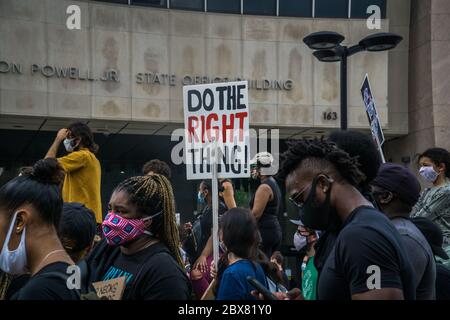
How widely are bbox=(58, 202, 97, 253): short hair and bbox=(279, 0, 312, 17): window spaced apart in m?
14.3

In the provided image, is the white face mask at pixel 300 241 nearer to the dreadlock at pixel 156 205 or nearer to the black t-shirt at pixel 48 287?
the dreadlock at pixel 156 205

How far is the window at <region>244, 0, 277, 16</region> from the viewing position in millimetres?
16469

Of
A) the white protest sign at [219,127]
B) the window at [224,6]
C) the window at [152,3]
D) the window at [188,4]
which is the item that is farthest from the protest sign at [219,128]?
the window at [224,6]

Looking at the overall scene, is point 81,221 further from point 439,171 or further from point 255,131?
point 255,131

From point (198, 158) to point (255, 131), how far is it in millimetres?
10530

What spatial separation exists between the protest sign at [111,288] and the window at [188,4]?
542 inches

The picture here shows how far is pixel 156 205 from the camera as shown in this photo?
10.6 feet

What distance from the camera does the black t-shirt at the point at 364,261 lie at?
84.4 inches

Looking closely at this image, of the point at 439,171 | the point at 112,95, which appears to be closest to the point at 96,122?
the point at 112,95

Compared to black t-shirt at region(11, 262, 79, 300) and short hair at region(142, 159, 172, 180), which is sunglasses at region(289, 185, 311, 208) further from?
short hair at region(142, 159, 172, 180)

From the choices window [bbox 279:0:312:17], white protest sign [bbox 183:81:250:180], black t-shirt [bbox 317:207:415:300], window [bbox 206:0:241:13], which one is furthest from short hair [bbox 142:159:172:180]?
window [bbox 279:0:312:17]

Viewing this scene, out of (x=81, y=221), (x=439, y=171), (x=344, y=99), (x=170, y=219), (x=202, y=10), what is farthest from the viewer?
(x=202, y=10)

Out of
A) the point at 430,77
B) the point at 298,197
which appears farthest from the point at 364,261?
the point at 430,77

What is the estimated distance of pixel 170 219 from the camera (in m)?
3.25
